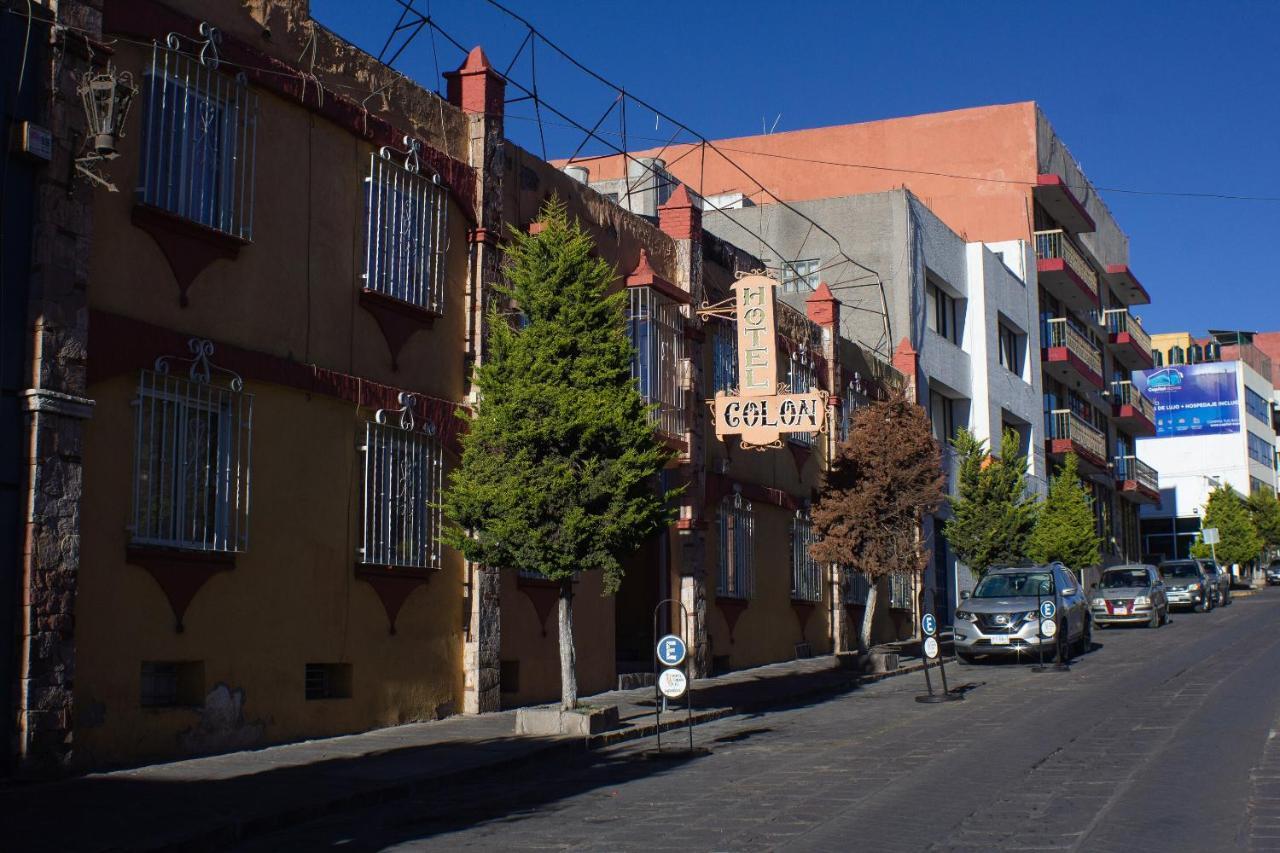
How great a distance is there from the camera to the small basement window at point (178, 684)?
12859 millimetres

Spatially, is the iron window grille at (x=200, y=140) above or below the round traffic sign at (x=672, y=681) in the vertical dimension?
above

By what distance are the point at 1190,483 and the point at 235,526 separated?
251 feet

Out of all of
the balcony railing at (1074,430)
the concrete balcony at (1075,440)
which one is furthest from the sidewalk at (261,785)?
the balcony railing at (1074,430)

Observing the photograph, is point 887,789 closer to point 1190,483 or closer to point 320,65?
point 320,65

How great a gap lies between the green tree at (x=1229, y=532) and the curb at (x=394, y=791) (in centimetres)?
5547

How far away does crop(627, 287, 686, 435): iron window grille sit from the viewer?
2130 cm

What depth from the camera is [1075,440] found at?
162ft

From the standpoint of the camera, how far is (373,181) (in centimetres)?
1595

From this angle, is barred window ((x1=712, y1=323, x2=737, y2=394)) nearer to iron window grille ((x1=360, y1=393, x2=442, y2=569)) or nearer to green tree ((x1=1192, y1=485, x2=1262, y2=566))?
iron window grille ((x1=360, y1=393, x2=442, y2=569))

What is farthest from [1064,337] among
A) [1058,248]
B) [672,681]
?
[672,681]

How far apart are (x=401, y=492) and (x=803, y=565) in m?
13.7

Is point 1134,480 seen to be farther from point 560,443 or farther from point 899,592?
point 560,443

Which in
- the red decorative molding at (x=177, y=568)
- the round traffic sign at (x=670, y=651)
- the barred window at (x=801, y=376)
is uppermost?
the barred window at (x=801, y=376)

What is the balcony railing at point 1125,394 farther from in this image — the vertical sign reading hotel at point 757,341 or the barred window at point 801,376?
Answer: the vertical sign reading hotel at point 757,341
